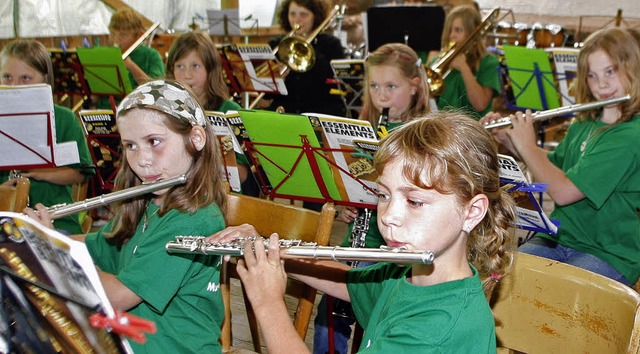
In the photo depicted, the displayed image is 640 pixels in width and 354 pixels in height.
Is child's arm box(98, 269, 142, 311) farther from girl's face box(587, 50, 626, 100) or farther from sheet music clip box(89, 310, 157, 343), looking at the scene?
girl's face box(587, 50, 626, 100)

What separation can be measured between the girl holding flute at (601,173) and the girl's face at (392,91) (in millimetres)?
402

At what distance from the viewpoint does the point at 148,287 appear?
5.24 feet

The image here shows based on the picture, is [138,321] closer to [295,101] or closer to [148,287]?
[148,287]

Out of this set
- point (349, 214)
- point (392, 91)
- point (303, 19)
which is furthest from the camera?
point (303, 19)

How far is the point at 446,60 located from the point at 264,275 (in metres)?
3.24

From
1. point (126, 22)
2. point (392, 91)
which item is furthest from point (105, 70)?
point (392, 91)

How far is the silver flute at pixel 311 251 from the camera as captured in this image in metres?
1.21

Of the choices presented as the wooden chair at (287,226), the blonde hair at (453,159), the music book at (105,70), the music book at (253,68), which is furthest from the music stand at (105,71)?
the blonde hair at (453,159)

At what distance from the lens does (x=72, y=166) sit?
3018mm

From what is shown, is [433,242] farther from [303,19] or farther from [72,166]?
[303,19]

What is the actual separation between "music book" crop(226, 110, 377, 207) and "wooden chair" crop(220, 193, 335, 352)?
0.37 metres

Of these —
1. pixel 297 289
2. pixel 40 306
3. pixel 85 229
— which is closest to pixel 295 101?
pixel 85 229

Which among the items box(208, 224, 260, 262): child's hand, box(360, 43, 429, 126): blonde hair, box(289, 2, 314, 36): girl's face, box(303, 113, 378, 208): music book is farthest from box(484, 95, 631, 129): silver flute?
box(289, 2, 314, 36): girl's face

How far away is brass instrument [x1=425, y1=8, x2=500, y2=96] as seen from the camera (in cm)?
427
